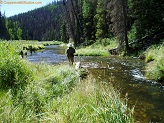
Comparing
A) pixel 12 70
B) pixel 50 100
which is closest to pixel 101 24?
pixel 12 70

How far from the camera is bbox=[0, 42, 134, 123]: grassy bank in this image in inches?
194

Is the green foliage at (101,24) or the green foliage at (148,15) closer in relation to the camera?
the green foliage at (148,15)

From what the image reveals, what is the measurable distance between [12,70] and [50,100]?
187 cm

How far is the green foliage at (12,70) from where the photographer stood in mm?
7543

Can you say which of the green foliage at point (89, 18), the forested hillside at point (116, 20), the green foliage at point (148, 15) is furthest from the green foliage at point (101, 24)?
the green foliage at point (148, 15)

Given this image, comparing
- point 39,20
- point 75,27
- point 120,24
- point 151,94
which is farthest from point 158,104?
point 39,20

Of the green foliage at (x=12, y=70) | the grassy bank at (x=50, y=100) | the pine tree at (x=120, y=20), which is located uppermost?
the pine tree at (x=120, y=20)

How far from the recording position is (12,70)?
25.6 feet

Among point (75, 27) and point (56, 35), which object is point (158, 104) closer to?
point (75, 27)

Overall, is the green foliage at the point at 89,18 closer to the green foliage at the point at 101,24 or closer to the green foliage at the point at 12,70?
the green foliage at the point at 101,24

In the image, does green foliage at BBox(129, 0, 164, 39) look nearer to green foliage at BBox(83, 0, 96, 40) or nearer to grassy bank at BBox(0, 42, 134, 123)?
grassy bank at BBox(0, 42, 134, 123)

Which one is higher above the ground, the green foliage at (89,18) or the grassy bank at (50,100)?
the green foliage at (89,18)

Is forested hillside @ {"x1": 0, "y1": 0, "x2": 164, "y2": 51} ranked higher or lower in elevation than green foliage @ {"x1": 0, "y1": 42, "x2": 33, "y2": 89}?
higher

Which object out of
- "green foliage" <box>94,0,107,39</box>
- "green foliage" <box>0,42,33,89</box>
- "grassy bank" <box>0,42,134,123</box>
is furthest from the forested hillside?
"green foliage" <box>0,42,33,89</box>
